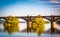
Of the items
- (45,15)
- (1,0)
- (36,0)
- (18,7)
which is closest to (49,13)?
(45,15)

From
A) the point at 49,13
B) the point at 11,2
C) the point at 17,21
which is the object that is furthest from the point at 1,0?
the point at 49,13

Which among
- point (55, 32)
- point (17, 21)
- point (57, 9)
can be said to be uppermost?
point (57, 9)

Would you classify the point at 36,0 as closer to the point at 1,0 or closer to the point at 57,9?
the point at 57,9

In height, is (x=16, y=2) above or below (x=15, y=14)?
above

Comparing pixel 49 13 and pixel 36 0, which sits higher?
pixel 36 0

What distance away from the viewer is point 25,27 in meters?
2.01

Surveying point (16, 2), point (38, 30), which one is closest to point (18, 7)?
point (16, 2)

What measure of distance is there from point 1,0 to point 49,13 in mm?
589

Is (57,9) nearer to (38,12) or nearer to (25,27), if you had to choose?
(38,12)

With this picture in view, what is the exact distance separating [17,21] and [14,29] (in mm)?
101

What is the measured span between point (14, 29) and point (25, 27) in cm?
13

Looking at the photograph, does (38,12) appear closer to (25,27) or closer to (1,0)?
(25,27)

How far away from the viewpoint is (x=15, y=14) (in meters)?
2.03

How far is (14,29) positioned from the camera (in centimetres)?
202
